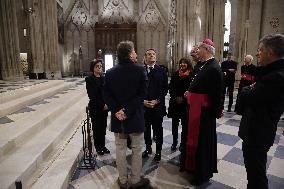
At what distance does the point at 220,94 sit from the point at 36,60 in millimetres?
12947

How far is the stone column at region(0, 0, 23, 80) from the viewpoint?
1031 centimetres

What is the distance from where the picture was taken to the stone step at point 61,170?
9.09ft

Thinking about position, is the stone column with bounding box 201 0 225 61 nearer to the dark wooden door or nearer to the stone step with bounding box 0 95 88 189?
the dark wooden door

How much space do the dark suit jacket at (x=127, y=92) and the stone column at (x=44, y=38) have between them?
12.1 meters

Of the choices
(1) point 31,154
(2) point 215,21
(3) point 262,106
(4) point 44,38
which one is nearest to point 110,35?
(4) point 44,38

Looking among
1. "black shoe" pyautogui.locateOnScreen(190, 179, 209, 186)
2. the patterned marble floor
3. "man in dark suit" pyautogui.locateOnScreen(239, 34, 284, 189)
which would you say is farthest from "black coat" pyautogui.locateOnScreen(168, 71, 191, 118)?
"man in dark suit" pyautogui.locateOnScreen(239, 34, 284, 189)

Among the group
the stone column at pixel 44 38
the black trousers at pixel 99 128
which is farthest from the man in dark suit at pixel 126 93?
the stone column at pixel 44 38

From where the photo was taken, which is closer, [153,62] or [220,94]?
[220,94]

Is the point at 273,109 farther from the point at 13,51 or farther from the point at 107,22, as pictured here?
the point at 107,22

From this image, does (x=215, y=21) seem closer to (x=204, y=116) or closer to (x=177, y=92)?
(x=177, y=92)

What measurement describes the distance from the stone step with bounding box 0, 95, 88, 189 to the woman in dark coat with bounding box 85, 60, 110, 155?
29.1 inches

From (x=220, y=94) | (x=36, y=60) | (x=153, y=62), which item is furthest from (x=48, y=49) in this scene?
(x=220, y=94)

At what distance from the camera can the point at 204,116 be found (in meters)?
2.99

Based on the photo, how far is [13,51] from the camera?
10.7m
